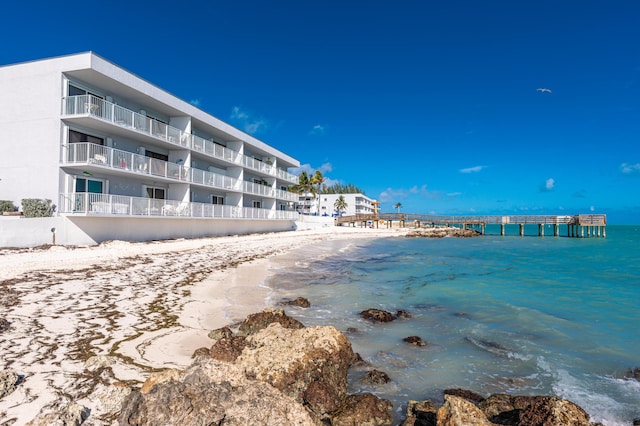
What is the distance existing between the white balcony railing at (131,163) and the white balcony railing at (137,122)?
1647mm

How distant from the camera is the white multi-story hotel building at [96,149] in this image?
18.5 metres

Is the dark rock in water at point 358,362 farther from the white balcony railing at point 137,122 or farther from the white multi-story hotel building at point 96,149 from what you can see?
the white balcony railing at point 137,122

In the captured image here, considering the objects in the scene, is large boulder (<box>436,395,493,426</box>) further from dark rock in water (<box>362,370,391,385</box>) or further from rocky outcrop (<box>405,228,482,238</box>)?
rocky outcrop (<box>405,228,482,238</box>)

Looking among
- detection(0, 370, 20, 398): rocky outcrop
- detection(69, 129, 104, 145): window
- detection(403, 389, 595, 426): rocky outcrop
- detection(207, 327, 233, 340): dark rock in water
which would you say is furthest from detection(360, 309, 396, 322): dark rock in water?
detection(69, 129, 104, 145): window

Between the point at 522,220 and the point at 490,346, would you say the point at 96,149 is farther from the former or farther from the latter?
the point at 522,220

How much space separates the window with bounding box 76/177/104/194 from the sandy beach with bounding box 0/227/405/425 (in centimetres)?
448

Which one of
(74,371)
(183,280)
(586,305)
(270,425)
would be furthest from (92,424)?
(586,305)

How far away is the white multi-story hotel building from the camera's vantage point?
18516 mm

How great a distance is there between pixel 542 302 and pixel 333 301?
7.59m

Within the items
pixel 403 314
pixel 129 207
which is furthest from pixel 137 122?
pixel 403 314

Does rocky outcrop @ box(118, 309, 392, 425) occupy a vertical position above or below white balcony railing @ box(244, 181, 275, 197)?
below

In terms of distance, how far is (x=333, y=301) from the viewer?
35.8 feet

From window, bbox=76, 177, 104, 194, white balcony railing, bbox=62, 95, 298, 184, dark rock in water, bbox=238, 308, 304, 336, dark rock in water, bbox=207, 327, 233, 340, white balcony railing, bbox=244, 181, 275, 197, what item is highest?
white balcony railing, bbox=62, 95, 298, 184

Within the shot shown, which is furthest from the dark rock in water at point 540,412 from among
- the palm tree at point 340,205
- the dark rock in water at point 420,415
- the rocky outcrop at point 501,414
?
the palm tree at point 340,205
